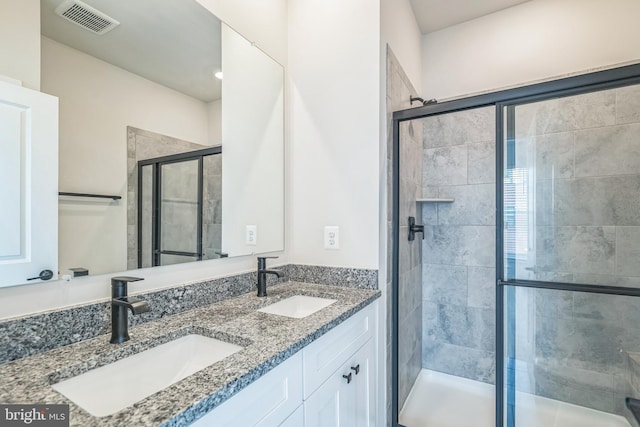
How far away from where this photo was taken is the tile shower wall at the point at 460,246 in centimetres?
230

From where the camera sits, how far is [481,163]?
91.0 inches

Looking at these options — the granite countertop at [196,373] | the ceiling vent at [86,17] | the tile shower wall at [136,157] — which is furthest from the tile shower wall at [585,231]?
the ceiling vent at [86,17]

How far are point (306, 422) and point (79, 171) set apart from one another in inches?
41.1

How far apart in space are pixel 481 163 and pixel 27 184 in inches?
99.2

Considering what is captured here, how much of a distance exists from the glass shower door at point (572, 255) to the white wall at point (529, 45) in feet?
1.91

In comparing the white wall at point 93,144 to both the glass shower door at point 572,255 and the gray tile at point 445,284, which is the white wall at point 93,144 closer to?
the glass shower door at point 572,255

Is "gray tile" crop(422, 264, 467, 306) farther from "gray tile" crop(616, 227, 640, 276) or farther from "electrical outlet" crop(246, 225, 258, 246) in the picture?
"electrical outlet" crop(246, 225, 258, 246)

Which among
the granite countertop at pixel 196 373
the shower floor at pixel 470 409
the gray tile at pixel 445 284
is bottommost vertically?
the shower floor at pixel 470 409

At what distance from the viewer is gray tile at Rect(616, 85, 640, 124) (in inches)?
60.7

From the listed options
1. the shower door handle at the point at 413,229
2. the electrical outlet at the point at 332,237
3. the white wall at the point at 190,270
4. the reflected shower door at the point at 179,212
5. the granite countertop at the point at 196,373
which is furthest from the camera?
the shower door handle at the point at 413,229

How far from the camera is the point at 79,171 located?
93 centimetres

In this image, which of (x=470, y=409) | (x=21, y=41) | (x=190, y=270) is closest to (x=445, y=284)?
(x=470, y=409)

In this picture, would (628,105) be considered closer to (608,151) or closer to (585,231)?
(608,151)

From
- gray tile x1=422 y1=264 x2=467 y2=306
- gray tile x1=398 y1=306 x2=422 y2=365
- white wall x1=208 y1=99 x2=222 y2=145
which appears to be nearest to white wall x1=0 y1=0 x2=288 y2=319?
white wall x1=208 y1=99 x2=222 y2=145
